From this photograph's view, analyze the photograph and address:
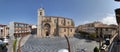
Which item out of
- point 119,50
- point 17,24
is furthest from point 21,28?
point 119,50

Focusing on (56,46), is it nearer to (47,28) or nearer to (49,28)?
(49,28)

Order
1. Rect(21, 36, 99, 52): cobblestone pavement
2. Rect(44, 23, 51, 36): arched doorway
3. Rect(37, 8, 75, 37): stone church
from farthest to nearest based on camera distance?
1. Rect(44, 23, 51, 36): arched doorway
2. Rect(37, 8, 75, 37): stone church
3. Rect(21, 36, 99, 52): cobblestone pavement

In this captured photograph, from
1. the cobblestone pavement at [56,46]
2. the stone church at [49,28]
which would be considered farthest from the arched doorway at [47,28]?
the cobblestone pavement at [56,46]

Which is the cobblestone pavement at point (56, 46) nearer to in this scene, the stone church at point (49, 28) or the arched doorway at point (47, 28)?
the stone church at point (49, 28)

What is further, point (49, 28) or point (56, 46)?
point (49, 28)

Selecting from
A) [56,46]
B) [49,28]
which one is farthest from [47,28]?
→ [56,46]

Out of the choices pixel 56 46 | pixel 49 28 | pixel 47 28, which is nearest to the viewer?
pixel 56 46

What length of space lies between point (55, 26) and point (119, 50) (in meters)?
44.9

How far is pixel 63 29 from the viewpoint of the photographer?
4641 cm

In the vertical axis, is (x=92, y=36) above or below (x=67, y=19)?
below

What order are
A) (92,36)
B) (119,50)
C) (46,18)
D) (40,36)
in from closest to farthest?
(119,50) → (92,36) → (40,36) → (46,18)

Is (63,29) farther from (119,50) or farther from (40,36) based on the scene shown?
(119,50)

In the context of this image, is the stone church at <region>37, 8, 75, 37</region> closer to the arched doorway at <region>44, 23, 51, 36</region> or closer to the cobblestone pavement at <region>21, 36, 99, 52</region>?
the arched doorway at <region>44, 23, 51, 36</region>

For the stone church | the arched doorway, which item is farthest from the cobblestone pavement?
the arched doorway
